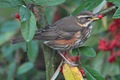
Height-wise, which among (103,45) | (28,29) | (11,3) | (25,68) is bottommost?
(25,68)

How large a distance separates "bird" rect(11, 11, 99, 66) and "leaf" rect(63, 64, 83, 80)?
253 millimetres

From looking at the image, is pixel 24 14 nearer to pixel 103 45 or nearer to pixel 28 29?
pixel 28 29

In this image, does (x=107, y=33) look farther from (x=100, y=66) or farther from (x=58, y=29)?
(x=58, y=29)

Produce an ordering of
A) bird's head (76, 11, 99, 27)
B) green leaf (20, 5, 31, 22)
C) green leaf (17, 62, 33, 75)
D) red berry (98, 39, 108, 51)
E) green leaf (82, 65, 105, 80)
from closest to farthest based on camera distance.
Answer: green leaf (20, 5, 31, 22), green leaf (82, 65, 105, 80), bird's head (76, 11, 99, 27), red berry (98, 39, 108, 51), green leaf (17, 62, 33, 75)

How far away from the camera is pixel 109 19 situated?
155 inches

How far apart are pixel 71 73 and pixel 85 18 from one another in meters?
0.79

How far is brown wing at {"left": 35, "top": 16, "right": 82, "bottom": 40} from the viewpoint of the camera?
9.73 ft

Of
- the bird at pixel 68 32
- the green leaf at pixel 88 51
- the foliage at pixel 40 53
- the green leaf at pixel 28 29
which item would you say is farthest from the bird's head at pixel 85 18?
the green leaf at pixel 28 29

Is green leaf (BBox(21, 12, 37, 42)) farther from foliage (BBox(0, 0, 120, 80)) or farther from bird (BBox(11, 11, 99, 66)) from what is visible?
bird (BBox(11, 11, 99, 66))

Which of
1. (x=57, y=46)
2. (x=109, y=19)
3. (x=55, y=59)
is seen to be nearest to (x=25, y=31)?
(x=55, y=59)

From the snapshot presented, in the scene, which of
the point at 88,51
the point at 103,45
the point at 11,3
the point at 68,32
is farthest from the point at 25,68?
the point at 11,3

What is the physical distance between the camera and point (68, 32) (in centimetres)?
314

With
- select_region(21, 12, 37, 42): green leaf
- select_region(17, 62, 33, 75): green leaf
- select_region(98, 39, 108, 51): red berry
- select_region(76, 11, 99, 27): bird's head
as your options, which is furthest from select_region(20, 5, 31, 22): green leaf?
select_region(17, 62, 33, 75): green leaf

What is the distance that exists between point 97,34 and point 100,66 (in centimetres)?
37
